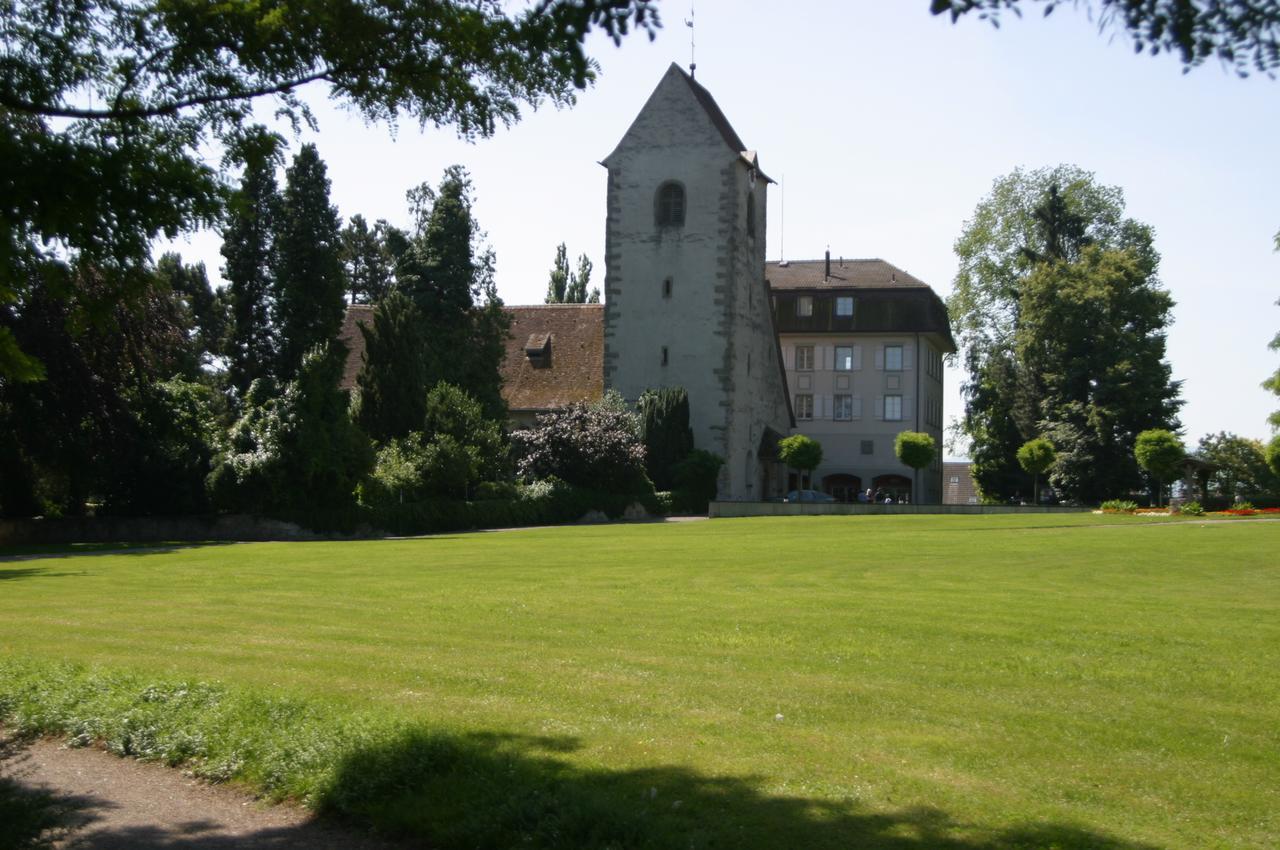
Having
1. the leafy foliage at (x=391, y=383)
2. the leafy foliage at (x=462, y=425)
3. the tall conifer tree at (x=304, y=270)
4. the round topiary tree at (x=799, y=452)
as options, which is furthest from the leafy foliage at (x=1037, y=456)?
the tall conifer tree at (x=304, y=270)

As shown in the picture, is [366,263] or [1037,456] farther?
[366,263]

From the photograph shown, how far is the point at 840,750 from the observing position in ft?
27.2

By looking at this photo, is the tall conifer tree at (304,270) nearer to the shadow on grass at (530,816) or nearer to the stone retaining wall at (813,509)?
the stone retaining wall at (813,509)

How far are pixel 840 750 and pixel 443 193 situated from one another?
171 ft

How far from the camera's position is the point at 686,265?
62594mm

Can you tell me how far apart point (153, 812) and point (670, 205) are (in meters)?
56.6

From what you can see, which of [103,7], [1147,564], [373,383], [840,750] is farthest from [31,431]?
[840,750]

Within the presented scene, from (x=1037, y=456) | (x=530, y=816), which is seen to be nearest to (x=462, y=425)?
(x=1037, y=456)

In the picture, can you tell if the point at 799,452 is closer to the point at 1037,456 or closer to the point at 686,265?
the point at 686,265

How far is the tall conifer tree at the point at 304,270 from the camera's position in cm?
5334

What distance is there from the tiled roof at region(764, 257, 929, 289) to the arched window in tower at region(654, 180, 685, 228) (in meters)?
20.6

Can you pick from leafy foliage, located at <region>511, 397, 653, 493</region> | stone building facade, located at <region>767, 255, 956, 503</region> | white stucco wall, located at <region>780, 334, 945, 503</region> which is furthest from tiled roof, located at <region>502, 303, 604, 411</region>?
white stucco wall, located at <region>780, 334, 945, 503</region>

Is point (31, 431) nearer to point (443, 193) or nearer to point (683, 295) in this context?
point (443, 193)

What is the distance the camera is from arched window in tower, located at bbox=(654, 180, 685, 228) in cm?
6288
